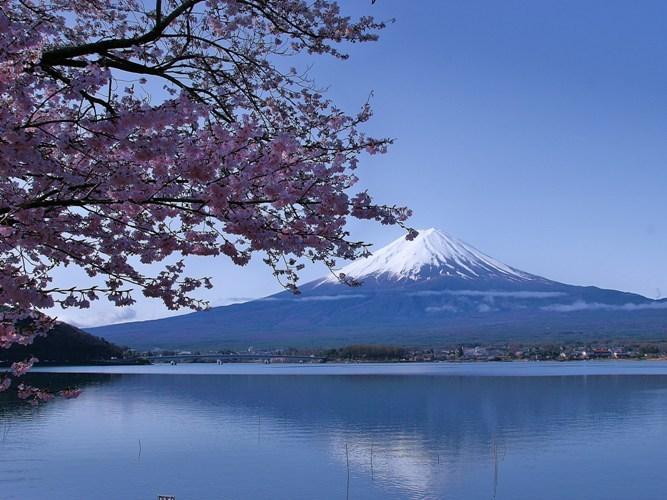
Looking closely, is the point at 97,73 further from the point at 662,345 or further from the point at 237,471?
the point at 662,345

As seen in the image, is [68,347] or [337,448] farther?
[68,347]

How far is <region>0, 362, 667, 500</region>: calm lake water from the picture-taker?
57.4ft

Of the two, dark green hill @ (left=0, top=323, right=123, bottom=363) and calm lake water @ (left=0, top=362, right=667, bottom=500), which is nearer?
calm lake water @ (left=0, top=362, right=667, bottom=500)

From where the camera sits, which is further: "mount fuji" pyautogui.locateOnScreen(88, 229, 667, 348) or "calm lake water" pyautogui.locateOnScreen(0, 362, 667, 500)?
"mount fuji" pyautogui.locateOnScreen(88, 229, 667, 348)

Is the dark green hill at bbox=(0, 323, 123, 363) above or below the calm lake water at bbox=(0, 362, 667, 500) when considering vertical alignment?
above

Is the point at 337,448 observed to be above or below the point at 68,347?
below

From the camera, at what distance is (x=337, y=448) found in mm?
23797

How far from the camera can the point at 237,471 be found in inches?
762

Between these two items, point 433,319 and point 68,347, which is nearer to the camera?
point 68,347

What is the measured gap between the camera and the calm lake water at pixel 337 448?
57.4 ft

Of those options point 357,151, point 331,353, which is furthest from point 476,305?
point 357,151

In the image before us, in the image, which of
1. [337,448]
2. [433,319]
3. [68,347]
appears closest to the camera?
[337,448]

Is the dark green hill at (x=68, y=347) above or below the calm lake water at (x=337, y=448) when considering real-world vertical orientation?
above

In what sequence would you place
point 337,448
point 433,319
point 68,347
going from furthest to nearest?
1. point 433,319
2. point 68,347
3. point 337,448
